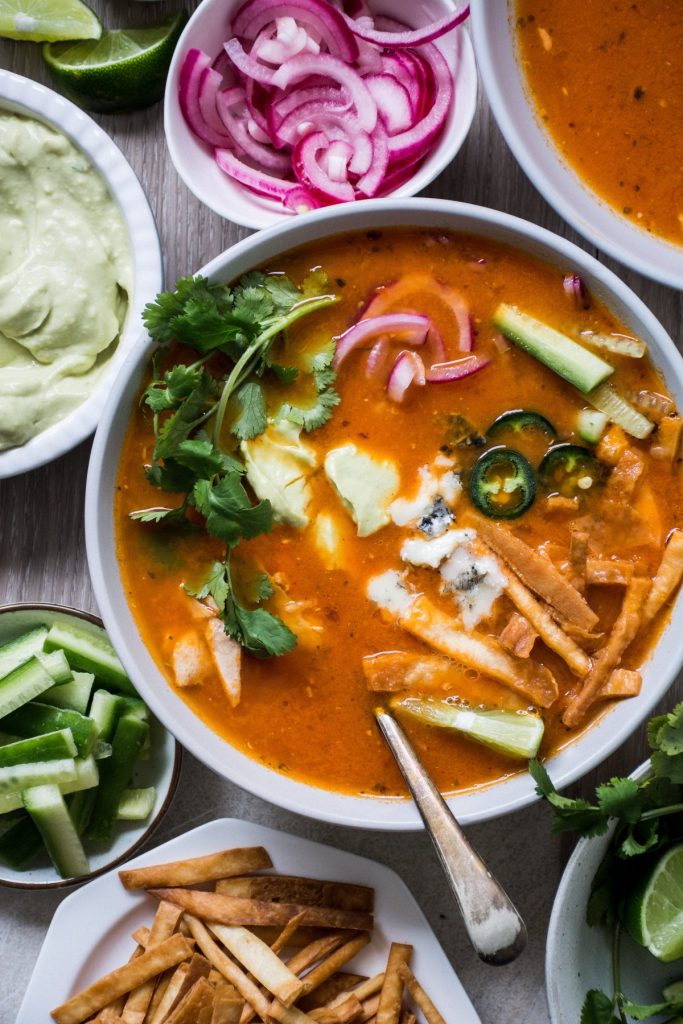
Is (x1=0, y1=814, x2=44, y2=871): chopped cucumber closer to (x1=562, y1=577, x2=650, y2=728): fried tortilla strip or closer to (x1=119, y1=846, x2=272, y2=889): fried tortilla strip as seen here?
(x1=119, y1=846, x2=272, y2=889): fried tortilla strip

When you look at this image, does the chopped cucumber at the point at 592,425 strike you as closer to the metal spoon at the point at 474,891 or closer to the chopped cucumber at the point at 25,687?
the metal spoon at the point at 474,891

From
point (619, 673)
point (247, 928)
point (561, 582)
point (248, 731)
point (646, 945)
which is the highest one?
point (561, 582)

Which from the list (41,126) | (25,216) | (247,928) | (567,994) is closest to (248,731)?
(247,928)

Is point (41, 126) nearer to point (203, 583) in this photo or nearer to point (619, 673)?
point (203, 583)

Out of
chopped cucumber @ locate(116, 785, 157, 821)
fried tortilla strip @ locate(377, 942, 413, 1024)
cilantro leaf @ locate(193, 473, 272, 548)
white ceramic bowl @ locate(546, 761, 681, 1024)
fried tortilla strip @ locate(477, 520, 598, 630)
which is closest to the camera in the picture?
cilantro leaf @ locate(193, 473, 272, 548)

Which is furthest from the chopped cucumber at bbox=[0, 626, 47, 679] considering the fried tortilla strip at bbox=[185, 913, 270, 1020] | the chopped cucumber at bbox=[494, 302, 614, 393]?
the chopped cucumber at bbox=[494, 302, 614, 393]

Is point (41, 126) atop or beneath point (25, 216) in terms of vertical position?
atop
